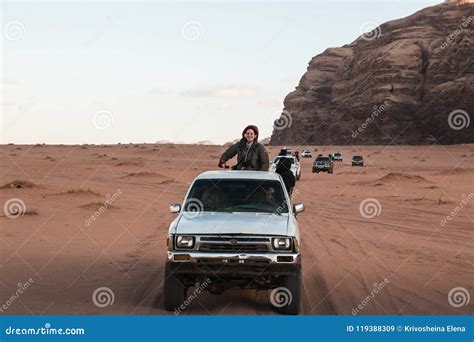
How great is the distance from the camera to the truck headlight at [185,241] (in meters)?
7.90

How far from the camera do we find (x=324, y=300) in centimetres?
885

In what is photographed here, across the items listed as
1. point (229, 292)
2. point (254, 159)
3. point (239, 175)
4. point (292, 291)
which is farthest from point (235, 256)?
point (254, 159)

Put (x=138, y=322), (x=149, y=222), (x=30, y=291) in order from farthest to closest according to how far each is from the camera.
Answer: (x=149, y=222), (x=30, y=291), (x=138, y=322)

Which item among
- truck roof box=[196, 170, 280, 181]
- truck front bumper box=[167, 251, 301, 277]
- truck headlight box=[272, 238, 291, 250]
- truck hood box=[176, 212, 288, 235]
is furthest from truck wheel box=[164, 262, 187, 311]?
truck roof box=[196, 170, 280, 181]

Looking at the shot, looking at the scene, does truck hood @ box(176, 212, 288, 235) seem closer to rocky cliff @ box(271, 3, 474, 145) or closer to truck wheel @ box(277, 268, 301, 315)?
truck wheel @ box(277, 268, 301, 315)

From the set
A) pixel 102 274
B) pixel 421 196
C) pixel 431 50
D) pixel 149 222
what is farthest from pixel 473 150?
pixel 102 274

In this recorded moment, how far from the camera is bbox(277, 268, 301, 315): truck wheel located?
25.8 feet

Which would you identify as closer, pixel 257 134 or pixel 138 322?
pixel 138 322

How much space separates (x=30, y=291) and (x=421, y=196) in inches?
→ 804

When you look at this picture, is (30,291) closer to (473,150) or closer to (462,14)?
(473,150)

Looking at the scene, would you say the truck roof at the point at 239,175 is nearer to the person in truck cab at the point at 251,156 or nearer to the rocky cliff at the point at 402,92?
the person in truck cab at the point at 251,156

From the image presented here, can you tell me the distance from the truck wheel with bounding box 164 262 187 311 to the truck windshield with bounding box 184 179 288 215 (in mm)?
1303

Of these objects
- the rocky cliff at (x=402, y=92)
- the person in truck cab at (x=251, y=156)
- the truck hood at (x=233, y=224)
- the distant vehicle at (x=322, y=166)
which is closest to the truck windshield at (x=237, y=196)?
the truck hood at (x=233, y=224)

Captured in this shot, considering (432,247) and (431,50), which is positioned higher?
(432,247)
